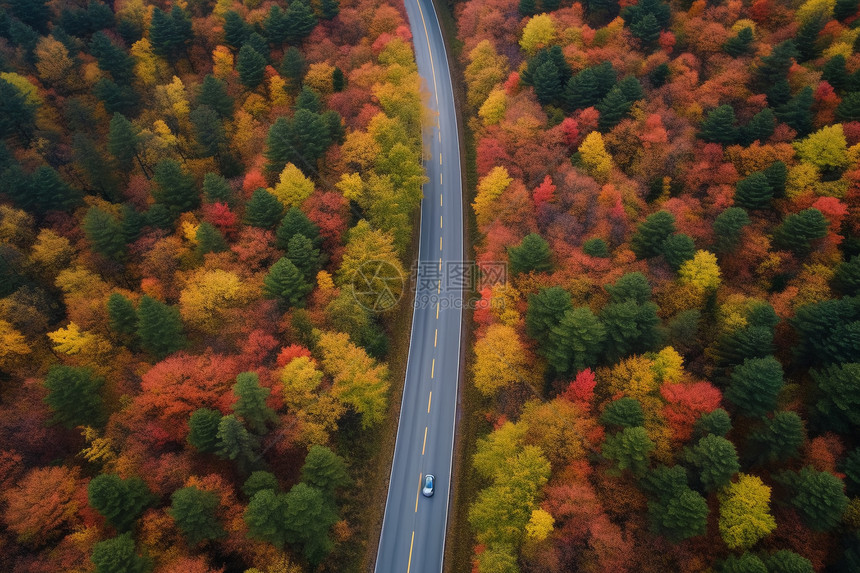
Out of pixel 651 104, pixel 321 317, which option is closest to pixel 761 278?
pixel 651 104

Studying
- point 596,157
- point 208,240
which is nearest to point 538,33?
point 596,157

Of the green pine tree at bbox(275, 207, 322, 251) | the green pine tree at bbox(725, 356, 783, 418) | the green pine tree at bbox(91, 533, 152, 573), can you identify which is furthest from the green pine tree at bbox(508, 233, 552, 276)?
the green pine tree at bbox(91, 533, 152, 573)

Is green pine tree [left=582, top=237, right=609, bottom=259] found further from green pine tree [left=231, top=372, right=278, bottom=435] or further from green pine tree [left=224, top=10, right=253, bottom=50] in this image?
green pine tree [left=224, top=10, right=253, bottom=50]

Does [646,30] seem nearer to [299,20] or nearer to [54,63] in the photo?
[299,20]

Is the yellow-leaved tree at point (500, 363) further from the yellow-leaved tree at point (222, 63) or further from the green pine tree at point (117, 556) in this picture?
the yellow-leaved tree at point (222, 63)

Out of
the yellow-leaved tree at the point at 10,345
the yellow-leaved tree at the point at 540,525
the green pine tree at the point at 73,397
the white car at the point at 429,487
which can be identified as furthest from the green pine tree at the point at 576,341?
the yellow-leaved tree at the point at 10,345
